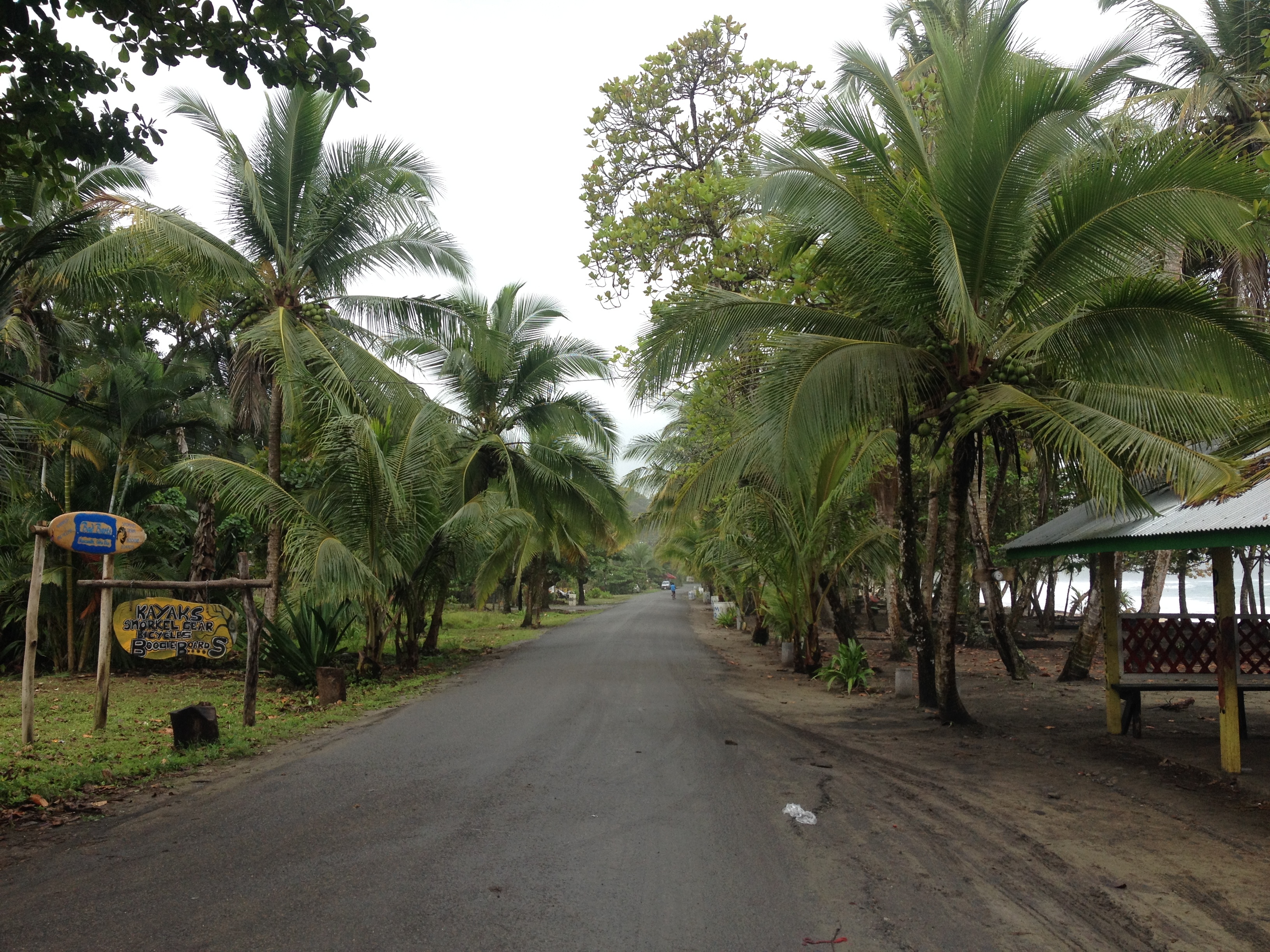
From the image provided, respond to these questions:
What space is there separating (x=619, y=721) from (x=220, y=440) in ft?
40.7

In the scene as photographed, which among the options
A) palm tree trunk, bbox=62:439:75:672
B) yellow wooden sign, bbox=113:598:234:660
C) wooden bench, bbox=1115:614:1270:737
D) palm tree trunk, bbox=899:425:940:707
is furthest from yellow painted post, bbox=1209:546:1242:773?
palm tree trunk, bbox=62:439:75:672

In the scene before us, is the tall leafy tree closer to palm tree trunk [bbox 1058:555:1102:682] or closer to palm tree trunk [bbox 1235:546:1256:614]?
palm tree trunk [bbox 1058:555:1102:682]

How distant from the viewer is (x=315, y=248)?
14891 mm

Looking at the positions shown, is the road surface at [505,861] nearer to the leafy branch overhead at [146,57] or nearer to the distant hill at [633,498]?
the leafy branch overhead at [146,57]

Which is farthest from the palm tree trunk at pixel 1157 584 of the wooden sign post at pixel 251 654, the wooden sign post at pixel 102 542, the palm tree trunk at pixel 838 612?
the wooden sign post at pixel 102 542

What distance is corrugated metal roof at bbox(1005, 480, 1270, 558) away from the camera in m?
5.93

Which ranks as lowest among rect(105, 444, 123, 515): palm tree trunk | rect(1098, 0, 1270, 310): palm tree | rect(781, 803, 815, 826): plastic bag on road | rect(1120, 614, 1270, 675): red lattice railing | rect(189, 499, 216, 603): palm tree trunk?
rect(781, 803, 815, 826): plastic bag on road

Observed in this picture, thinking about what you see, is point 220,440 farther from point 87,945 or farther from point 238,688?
point 87,945

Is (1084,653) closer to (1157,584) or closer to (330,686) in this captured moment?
(1157,584)

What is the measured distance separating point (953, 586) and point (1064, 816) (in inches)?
151

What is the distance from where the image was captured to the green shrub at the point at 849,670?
13688 mm

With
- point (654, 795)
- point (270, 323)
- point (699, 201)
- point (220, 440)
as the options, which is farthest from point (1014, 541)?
point (220, 440)

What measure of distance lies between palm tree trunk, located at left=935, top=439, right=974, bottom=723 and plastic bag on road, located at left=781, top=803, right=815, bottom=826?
409 cm

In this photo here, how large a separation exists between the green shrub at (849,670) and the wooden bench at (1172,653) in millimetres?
4482
